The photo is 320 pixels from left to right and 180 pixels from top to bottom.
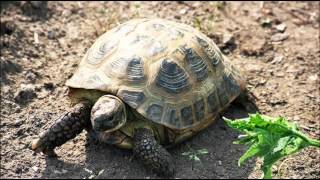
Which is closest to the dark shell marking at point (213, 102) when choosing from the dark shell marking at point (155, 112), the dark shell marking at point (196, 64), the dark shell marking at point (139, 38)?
the dark shell marking at point (196, 64)

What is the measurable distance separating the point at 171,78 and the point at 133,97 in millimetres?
376

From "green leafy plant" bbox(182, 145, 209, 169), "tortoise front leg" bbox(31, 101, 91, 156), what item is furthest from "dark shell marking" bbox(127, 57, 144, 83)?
"green leafy plant" bbox(182, 145, 209, 169)

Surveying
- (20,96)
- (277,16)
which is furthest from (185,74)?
(277,16)

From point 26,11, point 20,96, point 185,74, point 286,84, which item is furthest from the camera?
point 26,11

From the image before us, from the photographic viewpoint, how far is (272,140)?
13.3 feet

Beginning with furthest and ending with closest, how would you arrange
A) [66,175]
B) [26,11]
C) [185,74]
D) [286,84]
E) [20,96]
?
[26,11], [286,84], [20,96], [185,74], [66,175]

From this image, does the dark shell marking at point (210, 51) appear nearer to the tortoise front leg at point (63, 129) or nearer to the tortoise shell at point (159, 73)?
the tortoise shell at point (159, 73)

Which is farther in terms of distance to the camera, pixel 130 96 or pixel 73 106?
pixel 73 106

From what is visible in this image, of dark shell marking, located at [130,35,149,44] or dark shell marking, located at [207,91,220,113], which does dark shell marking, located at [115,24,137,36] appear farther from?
dark shell marking, located at [207,91,220,113]

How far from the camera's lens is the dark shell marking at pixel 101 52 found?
15.3 ft

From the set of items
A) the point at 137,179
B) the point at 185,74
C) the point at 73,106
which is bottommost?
the point at 137,179

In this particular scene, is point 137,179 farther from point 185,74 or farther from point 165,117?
point 185,74

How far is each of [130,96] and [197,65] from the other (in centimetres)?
70

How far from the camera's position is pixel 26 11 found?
6.58m
